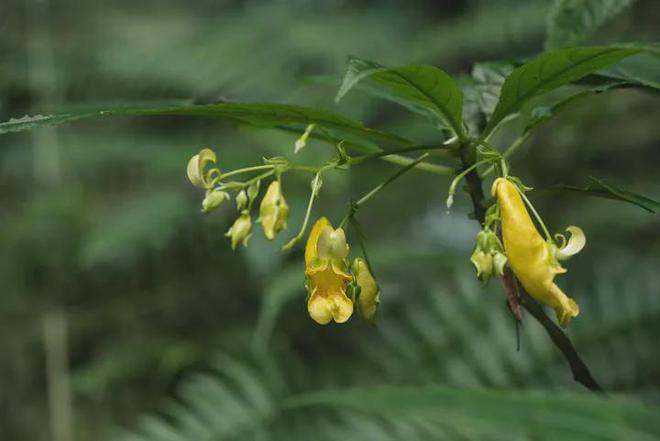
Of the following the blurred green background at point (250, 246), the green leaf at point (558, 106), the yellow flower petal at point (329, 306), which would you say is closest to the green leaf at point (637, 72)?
the green leaf at point (558, 106)

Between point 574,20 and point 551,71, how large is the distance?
16cm

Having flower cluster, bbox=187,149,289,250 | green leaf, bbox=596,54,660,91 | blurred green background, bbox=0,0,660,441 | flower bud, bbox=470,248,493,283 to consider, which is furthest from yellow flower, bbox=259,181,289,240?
blurred green background, bbox=0,0,660,441

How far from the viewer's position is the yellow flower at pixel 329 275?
0.53 meters

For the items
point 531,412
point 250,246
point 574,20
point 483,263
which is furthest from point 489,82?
point 250,246

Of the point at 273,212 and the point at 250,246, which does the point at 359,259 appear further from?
the point at 250,246

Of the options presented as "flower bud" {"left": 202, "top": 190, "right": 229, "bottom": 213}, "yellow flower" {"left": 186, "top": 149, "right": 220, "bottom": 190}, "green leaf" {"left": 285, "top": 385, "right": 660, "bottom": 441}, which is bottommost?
"green leaf" {"left": 285, "top": 385, "right": 660, "bottom": 441}

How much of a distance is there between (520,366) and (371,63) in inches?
38.7

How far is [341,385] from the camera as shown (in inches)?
62.9

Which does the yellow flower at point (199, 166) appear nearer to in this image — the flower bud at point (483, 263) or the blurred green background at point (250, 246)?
the flower bud at point (483, 263)

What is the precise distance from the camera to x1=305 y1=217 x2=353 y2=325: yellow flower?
1.75ft

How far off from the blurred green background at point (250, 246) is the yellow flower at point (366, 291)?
2.52 ft

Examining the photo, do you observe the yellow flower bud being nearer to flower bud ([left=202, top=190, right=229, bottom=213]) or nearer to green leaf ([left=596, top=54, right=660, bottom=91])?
flower bud ([left=202, top=190, right=229, bottom=213])

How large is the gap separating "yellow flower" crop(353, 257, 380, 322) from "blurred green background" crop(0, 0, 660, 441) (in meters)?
0.77

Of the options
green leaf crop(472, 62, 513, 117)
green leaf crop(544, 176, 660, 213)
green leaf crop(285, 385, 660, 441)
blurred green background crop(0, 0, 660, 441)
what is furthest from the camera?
blurred green background crop(0, 0, 660, 441)
